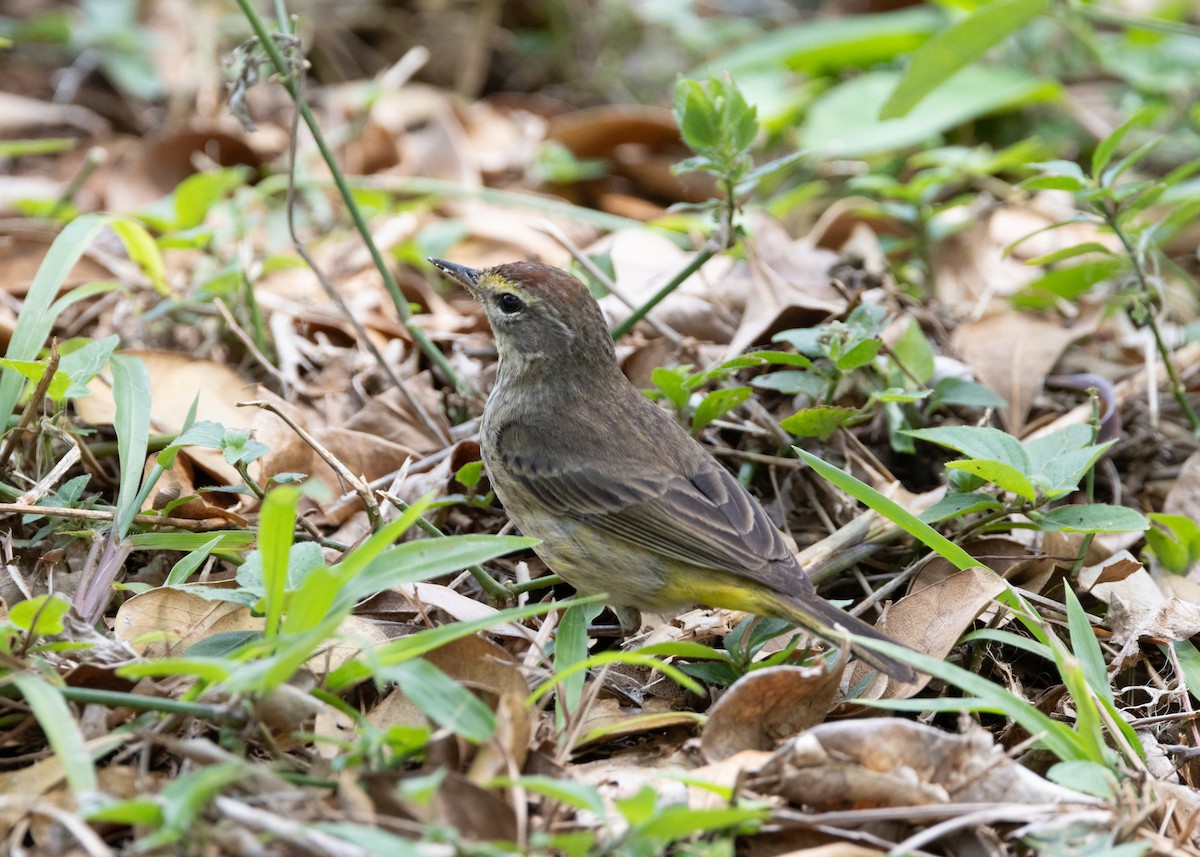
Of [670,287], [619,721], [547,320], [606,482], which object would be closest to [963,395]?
Answer: [670,287]

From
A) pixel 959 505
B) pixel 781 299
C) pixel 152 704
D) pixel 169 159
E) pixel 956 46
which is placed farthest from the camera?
pixel 169 159

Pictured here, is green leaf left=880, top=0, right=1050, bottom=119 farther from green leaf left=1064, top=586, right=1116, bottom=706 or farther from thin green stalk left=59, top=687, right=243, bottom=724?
thin green stalk left=59, top=687, right=243, bottom=724

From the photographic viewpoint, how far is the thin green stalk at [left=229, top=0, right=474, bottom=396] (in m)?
4.14

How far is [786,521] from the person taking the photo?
449 centimetres

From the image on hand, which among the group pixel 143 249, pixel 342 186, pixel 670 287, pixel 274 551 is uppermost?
pixel 342 186

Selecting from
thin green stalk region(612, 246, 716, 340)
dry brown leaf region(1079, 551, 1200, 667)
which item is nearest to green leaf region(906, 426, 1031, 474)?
dry brown leaf region(1079, 551, 1200, 667)

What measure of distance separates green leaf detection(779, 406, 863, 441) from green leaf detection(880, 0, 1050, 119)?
1730mm

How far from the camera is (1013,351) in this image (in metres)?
5.13

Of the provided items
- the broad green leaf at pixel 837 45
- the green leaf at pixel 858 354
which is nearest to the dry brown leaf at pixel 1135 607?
the green leaf at pixel 858 354

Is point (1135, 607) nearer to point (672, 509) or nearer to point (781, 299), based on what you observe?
point (672, 509)

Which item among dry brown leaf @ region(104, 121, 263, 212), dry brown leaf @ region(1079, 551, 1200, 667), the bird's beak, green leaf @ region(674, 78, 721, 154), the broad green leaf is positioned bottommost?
dry brown leaf @ region(1079, 551, 1200, 667)

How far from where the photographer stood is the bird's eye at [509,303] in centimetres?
442

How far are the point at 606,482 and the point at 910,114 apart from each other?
3.93 m

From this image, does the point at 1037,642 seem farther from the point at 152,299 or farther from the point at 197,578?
the point at 152,299
